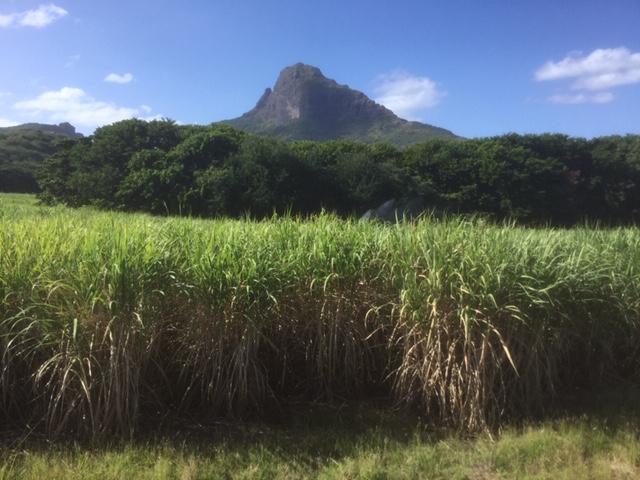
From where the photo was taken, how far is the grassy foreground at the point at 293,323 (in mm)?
3432

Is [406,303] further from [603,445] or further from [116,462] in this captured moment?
[116,462]

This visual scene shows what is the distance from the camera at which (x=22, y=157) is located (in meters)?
39.4

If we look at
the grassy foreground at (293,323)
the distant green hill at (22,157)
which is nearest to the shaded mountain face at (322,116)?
the distant green hill at (22,157)

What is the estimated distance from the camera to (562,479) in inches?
118

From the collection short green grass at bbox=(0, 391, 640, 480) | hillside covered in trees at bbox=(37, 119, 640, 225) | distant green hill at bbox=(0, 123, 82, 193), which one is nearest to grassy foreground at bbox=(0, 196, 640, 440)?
short green grass at bbox=(0, 391, 640, 480)

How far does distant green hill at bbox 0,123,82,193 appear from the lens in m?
35.4

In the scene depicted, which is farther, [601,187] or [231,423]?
[601,187]

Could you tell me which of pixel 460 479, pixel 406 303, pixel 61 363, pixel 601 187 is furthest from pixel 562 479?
pixel 601 187

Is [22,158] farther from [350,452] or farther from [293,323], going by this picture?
[350,452]

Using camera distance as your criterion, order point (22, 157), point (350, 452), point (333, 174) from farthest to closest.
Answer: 1. point (22, 157)
2. point (333, 174)
3. point (350, 452)

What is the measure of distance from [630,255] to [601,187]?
25.2m

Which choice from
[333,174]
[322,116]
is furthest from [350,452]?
[322,116]

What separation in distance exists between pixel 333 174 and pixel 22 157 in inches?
1193

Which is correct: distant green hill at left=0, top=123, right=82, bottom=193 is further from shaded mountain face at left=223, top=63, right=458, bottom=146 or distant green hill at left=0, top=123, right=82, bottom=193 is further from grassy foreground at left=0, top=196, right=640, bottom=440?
grassy foreground at left=0, top=196, right=640, bottom=440
